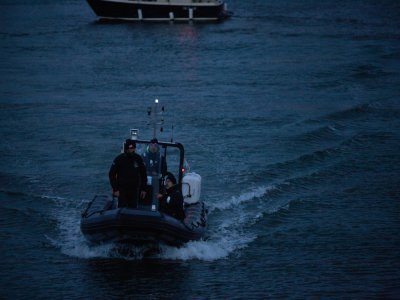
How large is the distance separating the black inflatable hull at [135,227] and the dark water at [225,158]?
1.65 ft

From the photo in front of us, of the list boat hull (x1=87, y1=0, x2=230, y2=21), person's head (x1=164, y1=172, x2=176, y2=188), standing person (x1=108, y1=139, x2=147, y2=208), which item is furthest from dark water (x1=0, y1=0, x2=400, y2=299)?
boat hull (x1=87, y1=0, x2=230, y2=21)

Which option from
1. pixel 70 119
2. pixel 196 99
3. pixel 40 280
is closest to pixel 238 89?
pixel 196 99

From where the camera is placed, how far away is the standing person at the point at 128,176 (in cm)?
1484

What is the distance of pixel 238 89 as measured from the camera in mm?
34656

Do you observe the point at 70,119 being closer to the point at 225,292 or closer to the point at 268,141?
the point at 268,141

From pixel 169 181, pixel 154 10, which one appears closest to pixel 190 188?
pixel 169 181

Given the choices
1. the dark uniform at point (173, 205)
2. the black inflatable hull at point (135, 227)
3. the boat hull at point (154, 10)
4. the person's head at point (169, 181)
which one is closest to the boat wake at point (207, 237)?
the black inflatable hull at point (135, 227)

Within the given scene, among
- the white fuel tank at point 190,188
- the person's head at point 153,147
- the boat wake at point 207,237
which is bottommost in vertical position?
the boat wake at point 207,237

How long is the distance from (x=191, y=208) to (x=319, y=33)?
39.1m

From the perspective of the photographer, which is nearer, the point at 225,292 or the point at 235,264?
the point at 225,292

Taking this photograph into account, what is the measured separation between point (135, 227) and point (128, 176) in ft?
3.21

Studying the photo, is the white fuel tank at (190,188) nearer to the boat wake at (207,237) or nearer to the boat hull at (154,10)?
the boat wake at (207,237)

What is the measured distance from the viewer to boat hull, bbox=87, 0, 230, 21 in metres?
62.0

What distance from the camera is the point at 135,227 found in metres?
14.4
